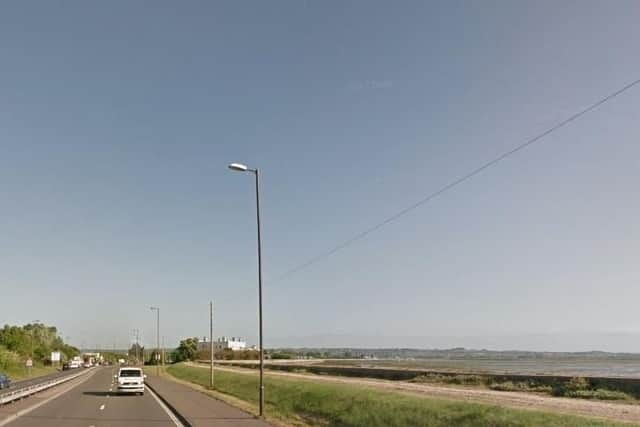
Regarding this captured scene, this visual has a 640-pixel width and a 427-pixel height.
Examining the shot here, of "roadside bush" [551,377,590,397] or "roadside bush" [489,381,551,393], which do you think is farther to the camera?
"roadside bush" [489,381,551,393]

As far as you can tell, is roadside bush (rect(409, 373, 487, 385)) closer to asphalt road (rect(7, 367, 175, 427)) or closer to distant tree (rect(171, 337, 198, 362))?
asphalt road (rect(7, 367, 175, 427))

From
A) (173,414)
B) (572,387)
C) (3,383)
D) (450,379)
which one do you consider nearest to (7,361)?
(3,383)

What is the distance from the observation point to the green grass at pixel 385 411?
1912 cm

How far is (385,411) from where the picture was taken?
23.1 meters

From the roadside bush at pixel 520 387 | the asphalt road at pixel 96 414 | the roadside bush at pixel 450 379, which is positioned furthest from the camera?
the roadside bush at pixel 450 379

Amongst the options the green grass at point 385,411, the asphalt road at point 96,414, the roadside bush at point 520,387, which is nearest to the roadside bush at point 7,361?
the asphalt road at point 96,414

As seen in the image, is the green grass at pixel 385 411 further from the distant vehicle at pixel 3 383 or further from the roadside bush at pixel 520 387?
the distant vehicle at pixel 3 383

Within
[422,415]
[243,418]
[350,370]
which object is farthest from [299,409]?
[350,370]

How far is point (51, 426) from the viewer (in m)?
21.4

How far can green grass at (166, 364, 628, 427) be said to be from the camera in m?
19.1

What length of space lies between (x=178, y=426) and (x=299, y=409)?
34.1ft

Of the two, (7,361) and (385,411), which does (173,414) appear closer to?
(385,411)

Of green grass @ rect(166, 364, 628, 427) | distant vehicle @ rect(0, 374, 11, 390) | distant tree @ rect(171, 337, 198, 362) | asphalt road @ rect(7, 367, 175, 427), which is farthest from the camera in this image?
distant tree @ rect(171, 337, 198, 362)

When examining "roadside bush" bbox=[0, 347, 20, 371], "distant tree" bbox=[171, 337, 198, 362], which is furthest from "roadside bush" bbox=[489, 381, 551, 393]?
"distant tree" bbox=[171, 337, 198, 362]
